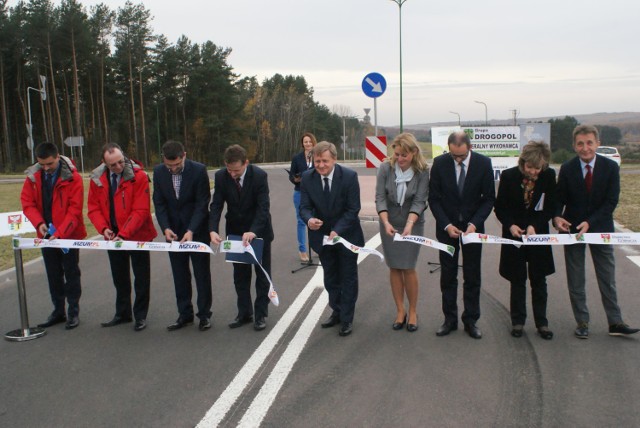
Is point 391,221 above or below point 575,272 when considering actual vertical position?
above

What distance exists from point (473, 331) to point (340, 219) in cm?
168

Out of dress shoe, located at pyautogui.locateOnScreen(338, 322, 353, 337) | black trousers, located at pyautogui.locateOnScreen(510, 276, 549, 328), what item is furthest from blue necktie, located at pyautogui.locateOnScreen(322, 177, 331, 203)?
black trousers, located at pyautogui.locateOnScreen(510, 276, 549, 328)

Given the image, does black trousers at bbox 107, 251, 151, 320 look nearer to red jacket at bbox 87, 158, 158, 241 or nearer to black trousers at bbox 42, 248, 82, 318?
red jacket at bbox 87, 158, 158, 241

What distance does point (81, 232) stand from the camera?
6.04 m

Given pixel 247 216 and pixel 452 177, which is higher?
pixel 452 177

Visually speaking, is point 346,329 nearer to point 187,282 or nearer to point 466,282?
point 466,282

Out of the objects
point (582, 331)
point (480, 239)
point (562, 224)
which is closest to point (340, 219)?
point (480, 239)

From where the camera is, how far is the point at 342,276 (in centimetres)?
560

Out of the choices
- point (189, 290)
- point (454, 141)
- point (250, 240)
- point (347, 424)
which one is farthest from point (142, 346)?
point (454, 141)

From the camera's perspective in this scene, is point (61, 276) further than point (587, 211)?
Yes

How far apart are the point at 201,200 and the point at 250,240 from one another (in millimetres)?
691

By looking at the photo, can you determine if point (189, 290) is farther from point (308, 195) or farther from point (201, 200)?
point (308, 195)

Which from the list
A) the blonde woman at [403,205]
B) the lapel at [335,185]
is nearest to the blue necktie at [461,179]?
the blonde woman at [403,205]

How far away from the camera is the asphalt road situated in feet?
12.3
